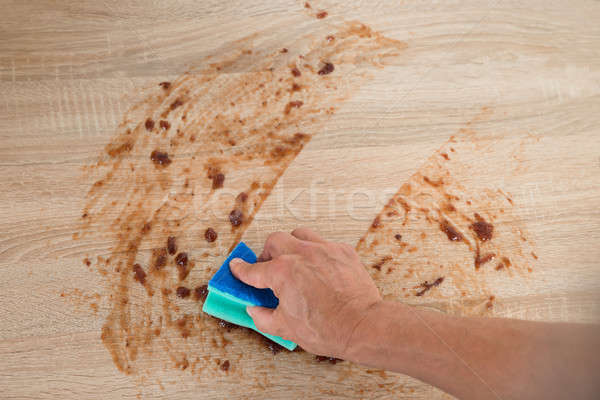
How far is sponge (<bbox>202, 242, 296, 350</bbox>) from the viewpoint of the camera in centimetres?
73

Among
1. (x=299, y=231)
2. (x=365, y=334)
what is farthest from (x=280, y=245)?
(x=365, y=334)

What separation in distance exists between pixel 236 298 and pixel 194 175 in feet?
0.91

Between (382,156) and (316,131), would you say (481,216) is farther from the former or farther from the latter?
→ (316,131)

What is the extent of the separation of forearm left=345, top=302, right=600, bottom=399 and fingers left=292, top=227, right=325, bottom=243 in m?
0.17

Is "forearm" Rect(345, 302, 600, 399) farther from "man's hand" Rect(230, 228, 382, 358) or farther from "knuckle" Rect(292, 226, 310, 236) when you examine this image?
"knuckle" Rect(292, 226, 310, 236)

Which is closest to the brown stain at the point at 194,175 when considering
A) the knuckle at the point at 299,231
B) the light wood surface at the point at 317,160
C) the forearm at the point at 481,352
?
the light wood surface at the point at 317,160

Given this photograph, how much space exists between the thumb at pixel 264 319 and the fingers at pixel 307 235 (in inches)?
5.7

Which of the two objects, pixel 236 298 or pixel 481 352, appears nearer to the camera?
pixel 481 352

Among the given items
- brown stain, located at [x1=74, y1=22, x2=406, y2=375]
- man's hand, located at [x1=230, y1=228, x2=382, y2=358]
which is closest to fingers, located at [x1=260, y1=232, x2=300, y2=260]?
man's hand, located at [x1=230, y1=228, x2=382, y2=358]

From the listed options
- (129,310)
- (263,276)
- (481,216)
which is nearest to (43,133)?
(129,310)

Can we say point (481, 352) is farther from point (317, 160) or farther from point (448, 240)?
point (317, 160)

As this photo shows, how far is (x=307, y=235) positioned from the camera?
778 mm

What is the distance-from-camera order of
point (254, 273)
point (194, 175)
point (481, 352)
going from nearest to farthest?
1. point (481, 352)
2. point (254, 273)
3. point (194, 175)

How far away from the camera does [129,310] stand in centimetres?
79
